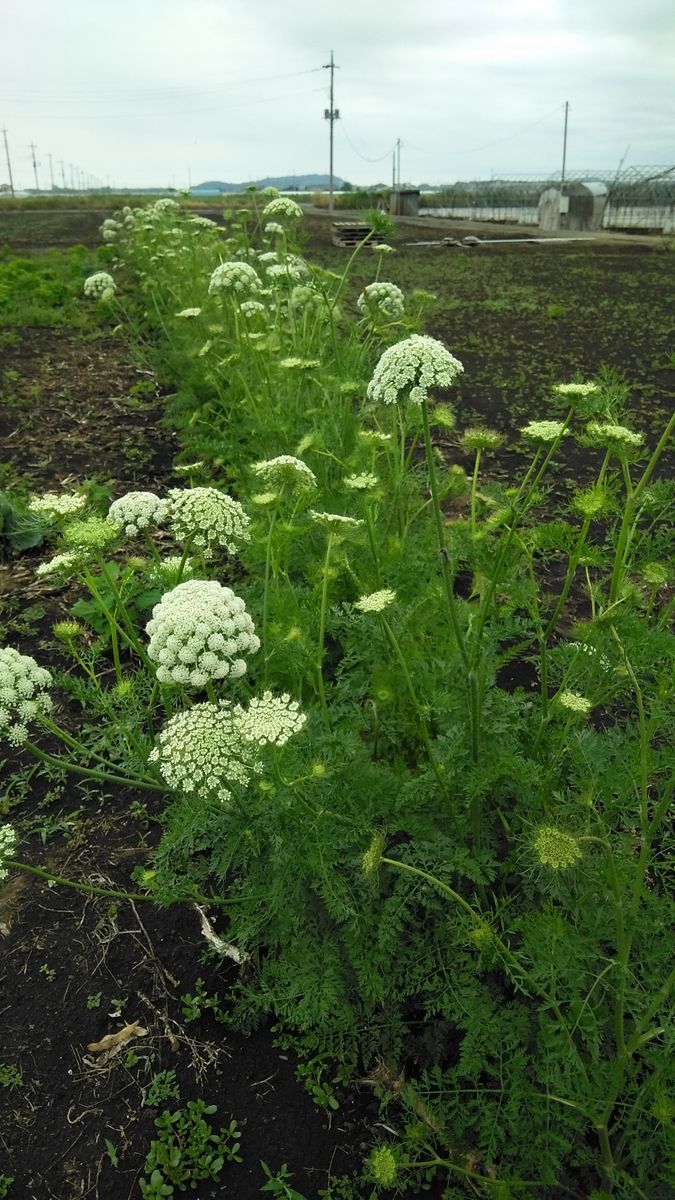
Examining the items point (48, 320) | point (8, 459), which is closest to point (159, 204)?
point (48, 320)

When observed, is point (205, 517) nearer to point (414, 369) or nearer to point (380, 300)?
point (414, 369)

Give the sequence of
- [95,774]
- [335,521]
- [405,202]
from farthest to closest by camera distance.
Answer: [405,202] < [335,521] < [95,774]

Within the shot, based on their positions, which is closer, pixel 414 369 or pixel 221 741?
pixel 221 741

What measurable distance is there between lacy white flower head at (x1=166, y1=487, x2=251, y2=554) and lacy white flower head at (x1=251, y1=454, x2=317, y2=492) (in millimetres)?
180

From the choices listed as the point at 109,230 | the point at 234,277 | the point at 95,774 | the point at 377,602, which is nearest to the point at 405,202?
the point at 109,230

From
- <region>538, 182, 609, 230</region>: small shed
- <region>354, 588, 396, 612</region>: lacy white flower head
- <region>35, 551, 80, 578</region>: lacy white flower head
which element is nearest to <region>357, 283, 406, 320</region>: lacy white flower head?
<region>35, 551, 80, 578</region>: lacy white flower head

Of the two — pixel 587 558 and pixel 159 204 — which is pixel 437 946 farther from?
pixel 159 204

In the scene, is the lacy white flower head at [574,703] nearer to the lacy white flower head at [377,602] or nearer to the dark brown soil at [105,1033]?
the lacy white flower head at [377,602]

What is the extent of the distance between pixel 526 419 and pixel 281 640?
637 cm

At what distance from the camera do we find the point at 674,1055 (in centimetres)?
209

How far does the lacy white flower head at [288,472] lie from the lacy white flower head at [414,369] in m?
0.43

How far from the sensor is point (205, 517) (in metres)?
2.69

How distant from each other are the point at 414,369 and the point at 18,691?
1.58 meters

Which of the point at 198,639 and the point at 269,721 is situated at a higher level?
the point at 198,639
